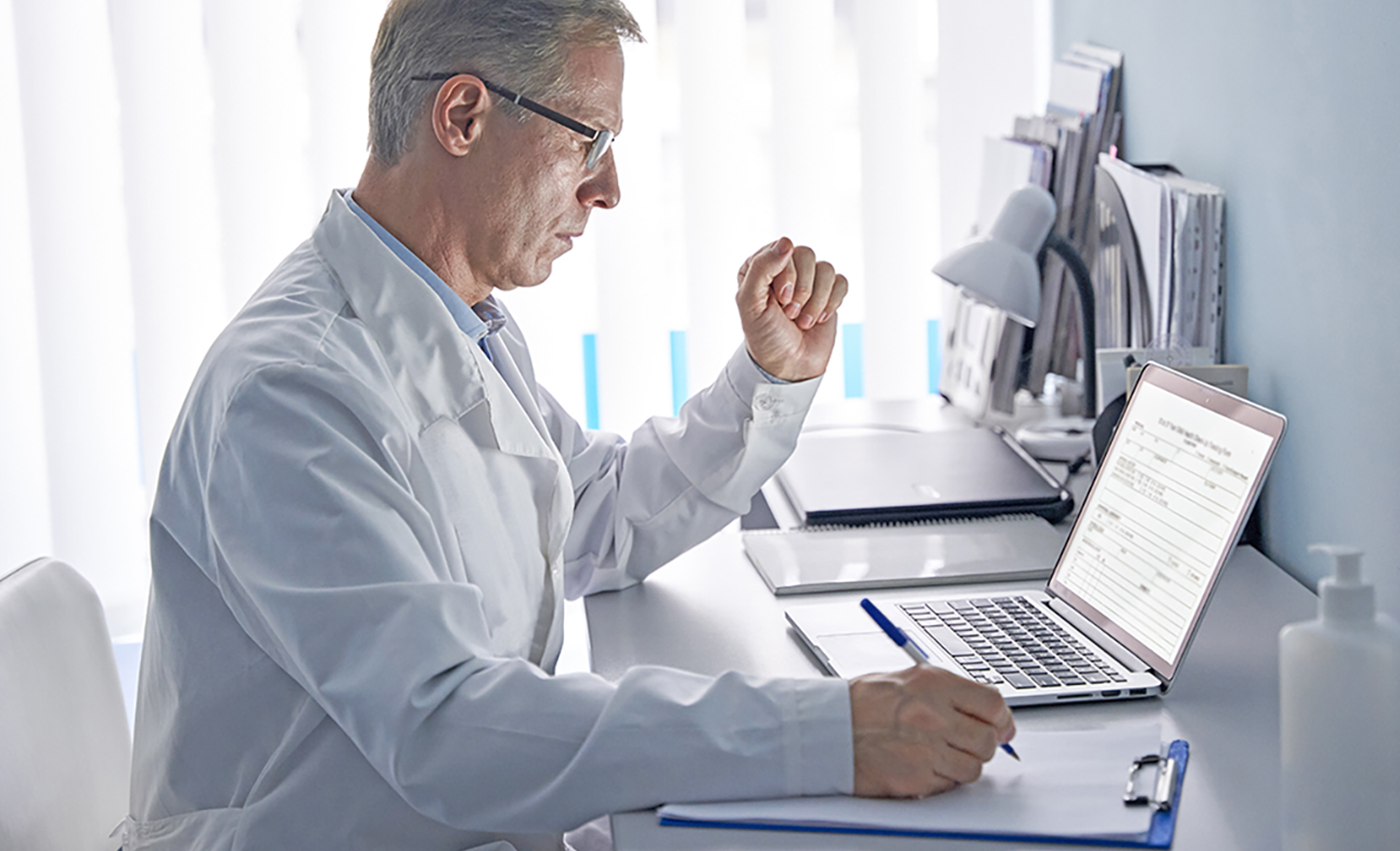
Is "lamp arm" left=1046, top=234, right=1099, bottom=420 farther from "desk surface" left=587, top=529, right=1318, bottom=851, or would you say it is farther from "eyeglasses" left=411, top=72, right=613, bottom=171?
"eyeglasses" left=411, top=72, right=613, bottom=171

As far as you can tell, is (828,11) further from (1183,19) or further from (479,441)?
(479,441)

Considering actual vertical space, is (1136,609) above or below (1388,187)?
below

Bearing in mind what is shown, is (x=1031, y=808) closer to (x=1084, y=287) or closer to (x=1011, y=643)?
(x=1011, y=643)

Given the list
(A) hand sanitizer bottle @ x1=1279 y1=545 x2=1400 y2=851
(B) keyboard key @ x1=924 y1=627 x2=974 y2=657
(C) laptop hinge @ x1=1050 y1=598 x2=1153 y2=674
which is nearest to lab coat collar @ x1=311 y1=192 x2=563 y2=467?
(B) keyboard key @ x1=924 y1=627 x2=974 y2=657

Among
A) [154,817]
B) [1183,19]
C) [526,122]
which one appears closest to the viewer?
[154,817]

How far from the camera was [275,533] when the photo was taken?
Answer: 2.73 feet

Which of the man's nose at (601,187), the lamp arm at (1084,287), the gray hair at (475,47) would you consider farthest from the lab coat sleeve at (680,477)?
the lamp arm at (1084,287)

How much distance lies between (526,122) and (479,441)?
272mm

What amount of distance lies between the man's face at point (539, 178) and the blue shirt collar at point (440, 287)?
0.03 m

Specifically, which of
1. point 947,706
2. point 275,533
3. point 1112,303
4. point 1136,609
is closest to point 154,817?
point 275,533

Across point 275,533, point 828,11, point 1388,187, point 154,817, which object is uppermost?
point 828,11

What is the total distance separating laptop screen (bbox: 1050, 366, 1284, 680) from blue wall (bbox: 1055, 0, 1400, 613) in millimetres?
163

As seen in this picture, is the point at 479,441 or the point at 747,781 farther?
the point at 479,441

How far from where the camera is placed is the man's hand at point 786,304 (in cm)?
130
